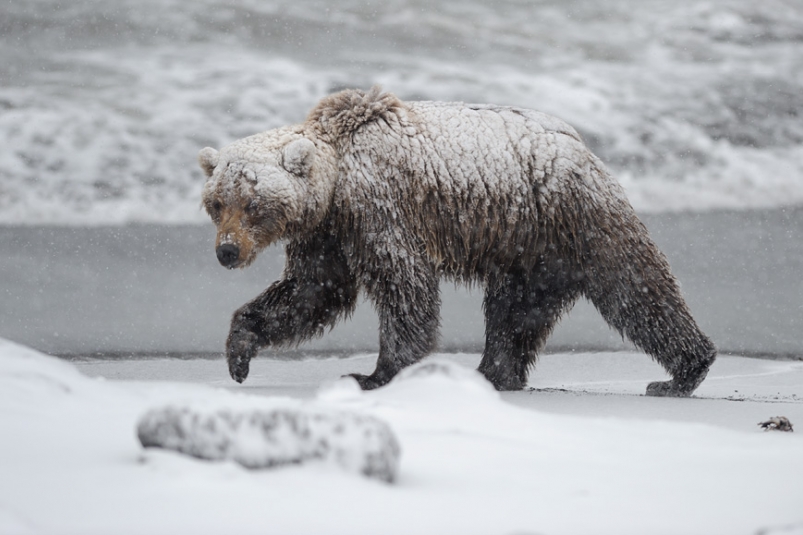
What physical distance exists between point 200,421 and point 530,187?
3.28 m

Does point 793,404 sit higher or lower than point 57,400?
lower

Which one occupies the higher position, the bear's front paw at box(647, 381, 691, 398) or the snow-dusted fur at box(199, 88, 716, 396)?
the snow-dusted fur at box(199, 88, 716, 396)

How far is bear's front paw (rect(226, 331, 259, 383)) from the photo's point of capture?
5.34 metres

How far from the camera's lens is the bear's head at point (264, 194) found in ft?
16.2

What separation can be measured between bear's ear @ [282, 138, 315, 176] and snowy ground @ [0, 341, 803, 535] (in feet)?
5.72

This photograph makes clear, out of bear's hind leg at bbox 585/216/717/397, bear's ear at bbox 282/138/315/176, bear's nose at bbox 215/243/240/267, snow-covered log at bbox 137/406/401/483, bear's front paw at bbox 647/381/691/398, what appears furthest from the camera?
bear's front paw at bbox 647/381/691/398

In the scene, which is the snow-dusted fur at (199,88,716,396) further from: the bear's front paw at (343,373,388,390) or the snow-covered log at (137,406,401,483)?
the snow-covered log at (137,406,401,483)

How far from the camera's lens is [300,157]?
5004mm

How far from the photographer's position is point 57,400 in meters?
2.99

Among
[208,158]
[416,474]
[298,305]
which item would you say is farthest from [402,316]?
[416,474]

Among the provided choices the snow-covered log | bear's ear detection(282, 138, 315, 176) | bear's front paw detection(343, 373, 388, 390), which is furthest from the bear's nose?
the snow-covered log

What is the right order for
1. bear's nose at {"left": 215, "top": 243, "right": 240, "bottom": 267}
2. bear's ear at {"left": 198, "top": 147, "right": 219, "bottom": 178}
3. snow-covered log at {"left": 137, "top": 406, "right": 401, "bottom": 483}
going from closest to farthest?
snow-covered log at {"left": 137, "top": 406, "right": 401, "bottom": 483} → bear's nose at {"left": 215, "top": 243, "right": 240, "bottom": 267} → bear's ear at {"left": 198, "top": 147, "right": 219, "bottom": 178}

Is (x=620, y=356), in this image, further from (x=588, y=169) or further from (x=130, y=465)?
(x=130, y=465)

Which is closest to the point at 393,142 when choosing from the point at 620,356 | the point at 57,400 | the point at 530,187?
the point at 530,187
